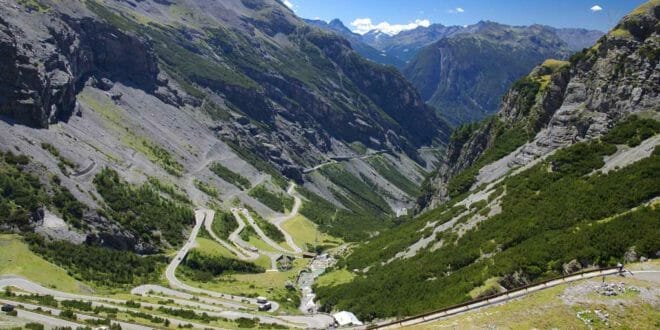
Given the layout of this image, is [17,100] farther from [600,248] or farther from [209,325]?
[600,248]

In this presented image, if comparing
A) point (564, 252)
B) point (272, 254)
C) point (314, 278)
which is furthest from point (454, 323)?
point (272, 254)

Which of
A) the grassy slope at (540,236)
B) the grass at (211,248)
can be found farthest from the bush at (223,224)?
the grassy slope at (540,236)

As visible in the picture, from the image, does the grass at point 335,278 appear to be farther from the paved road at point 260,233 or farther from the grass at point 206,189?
the grass at point 206,189

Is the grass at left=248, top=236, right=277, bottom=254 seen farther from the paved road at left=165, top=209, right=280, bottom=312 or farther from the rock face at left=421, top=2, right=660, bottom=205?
the rock face at left=421, top=2, right=660, bottom=205

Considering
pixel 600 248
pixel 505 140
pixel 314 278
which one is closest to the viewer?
pixel 600 248

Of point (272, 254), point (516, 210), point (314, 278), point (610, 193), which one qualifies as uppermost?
point (610, 193)

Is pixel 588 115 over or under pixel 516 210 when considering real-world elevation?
over
